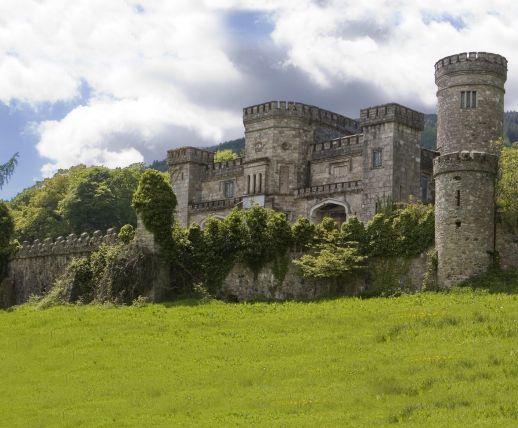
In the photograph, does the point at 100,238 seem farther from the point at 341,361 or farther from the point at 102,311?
the point at 341,361

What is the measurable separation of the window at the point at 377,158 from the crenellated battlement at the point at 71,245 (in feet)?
56.7

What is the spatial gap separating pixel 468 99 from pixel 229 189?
2051 cm

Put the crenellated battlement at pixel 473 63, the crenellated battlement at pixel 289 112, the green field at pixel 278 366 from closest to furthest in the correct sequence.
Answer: the green field at pixel 278 366, the crenellated battlement at pixel 473 63, the crenellated battlement at pixel 289 112

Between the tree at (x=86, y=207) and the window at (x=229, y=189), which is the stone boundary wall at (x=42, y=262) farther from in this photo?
the tree at (x=86, y=207)

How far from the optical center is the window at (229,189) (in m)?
69.4

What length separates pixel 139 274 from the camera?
4975 cm

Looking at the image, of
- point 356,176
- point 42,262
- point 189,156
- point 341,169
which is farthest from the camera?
point 189,156

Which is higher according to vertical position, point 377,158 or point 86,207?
point 377,158

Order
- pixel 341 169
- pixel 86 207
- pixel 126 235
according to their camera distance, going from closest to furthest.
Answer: pixel 126 235 < pixel 341 169 < pixel 86 207

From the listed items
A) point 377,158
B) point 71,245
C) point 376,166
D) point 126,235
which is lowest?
point 71,245

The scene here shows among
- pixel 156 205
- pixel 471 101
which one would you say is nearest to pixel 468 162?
pixel 471 101

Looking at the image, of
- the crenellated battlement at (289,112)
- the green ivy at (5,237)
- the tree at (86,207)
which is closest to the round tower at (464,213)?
the crenellated battlement at (289,112)

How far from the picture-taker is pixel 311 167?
209ft

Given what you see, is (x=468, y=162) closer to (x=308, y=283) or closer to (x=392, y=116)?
(x=308, y=283)
